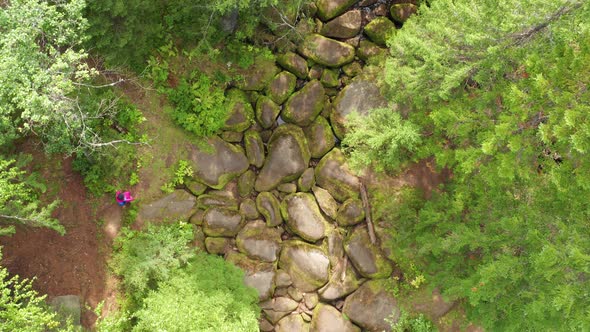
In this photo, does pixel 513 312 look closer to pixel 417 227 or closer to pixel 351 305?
pixel 417 227

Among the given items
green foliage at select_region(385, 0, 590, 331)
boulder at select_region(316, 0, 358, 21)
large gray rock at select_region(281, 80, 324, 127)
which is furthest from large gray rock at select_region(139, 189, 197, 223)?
boulder at select_region(316, 0, 358, 21)

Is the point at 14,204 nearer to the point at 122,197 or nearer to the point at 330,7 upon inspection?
the point at 122,197

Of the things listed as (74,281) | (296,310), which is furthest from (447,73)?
(74,281)

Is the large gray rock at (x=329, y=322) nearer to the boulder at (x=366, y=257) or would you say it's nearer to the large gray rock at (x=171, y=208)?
the boulder at (x=366, y=257)

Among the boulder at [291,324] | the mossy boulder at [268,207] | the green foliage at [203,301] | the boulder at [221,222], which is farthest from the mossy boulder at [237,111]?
the boulder at [291,324]

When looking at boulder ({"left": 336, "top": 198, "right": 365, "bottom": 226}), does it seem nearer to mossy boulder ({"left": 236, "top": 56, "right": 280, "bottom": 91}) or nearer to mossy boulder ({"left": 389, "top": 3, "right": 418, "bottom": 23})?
mossy boulder ({"left": 236, "top": 56, "right": 280, "bottom": 91})

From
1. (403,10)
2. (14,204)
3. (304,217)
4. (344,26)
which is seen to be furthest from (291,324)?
(403,10)
